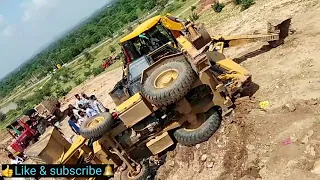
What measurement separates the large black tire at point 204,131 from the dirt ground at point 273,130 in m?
0.12

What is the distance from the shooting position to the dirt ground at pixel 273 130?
5996mm

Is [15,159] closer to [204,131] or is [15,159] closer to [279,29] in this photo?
[204,131]

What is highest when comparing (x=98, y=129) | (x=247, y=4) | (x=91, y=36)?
(x=98, y=129)

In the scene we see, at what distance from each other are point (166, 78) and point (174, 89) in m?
0.58

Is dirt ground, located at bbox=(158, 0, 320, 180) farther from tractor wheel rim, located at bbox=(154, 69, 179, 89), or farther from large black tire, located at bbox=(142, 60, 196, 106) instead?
tractor wheel rim, located at bbox=(154, 69, 179, 89)

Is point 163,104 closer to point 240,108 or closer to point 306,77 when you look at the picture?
point 240,108

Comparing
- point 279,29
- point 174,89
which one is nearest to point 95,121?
point 174,89

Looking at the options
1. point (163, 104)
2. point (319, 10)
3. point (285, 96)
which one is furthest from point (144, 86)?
point (319, 10)

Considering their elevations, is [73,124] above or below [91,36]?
above

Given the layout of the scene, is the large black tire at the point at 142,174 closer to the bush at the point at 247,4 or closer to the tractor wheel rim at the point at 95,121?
the tractor wheel rim at the point at 95,121

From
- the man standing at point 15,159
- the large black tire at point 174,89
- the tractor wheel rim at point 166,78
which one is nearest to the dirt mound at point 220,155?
the large black tire at point 174,89

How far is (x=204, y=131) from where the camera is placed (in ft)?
24.8

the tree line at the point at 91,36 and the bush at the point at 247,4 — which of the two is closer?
the bush at the point at 247,4

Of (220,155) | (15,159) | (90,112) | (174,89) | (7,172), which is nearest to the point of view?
(174,89)
